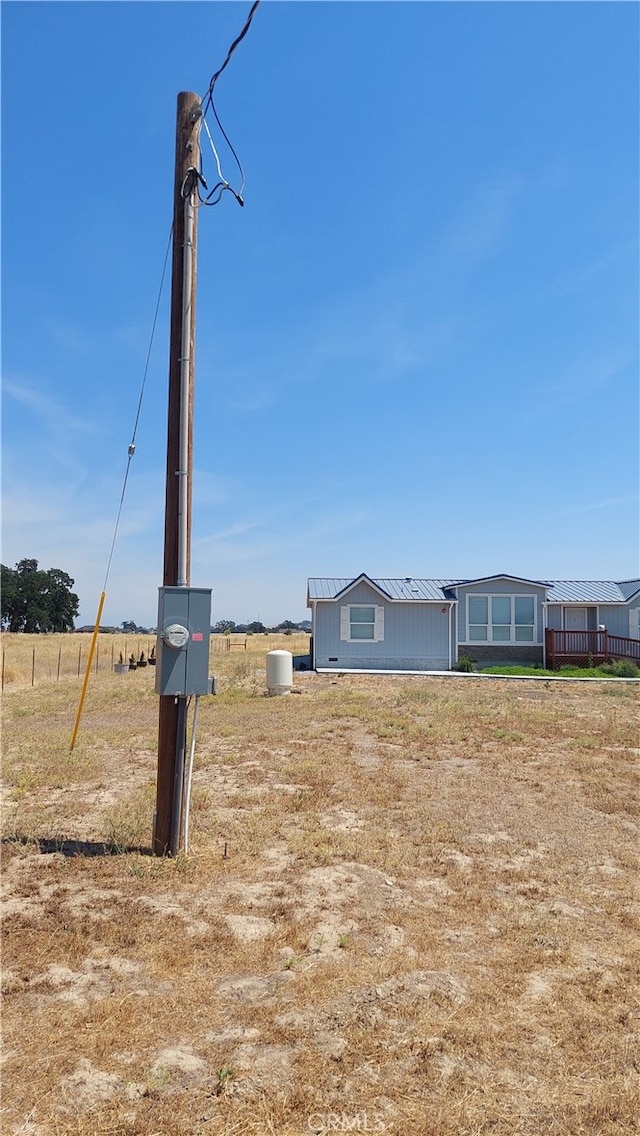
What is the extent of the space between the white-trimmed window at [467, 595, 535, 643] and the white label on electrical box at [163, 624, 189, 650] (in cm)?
2126

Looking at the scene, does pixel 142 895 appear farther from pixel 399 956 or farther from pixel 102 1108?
pixel 102 1108

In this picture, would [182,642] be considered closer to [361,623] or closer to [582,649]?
[361,623]

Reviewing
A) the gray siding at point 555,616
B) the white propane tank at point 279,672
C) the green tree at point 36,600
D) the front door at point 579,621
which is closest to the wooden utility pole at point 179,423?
the white propane tank at point 279,672

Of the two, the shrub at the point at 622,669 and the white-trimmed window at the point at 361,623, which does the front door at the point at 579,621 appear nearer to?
the shrub at the point at 622,669

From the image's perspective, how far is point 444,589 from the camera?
2608 cm

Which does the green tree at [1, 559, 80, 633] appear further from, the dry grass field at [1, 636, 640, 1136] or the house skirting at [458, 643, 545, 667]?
the dry grass field at [1, 636, 640, 1136]

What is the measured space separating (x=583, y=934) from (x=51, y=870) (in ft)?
12.1

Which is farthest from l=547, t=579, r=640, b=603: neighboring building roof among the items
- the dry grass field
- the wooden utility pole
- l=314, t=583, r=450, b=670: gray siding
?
the wooden utility pole

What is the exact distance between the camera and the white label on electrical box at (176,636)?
550 centimetres

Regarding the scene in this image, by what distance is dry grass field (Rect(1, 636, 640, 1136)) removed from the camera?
2758 mm

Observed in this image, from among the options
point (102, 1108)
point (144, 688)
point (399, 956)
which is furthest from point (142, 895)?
point (144, 688)

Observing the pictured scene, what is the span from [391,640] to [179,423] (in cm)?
2014

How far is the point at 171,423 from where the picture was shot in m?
5.87

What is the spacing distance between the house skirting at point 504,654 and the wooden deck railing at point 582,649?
22.1 inches
